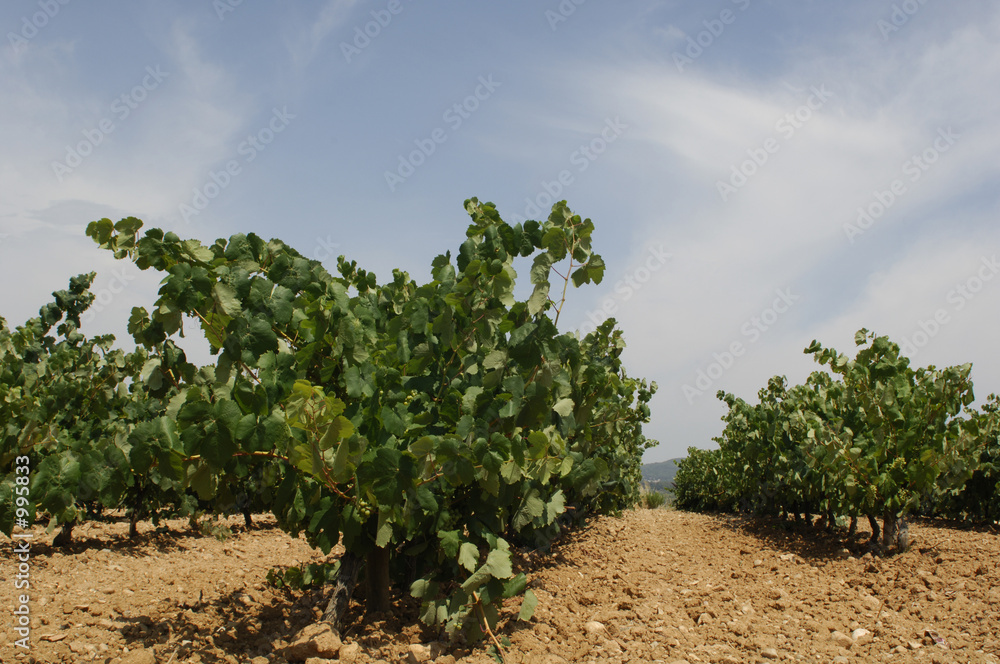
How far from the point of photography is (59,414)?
21.8 feet

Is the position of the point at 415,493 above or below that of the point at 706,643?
above

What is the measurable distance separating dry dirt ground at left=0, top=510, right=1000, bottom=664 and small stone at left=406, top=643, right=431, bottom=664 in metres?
0.01

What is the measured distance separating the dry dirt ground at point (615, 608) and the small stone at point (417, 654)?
1 centimetres

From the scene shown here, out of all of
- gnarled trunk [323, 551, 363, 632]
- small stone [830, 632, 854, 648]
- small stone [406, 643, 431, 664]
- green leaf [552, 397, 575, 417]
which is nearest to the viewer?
small stone [406, 643, 431, 664]

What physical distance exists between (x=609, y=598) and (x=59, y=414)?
620cm

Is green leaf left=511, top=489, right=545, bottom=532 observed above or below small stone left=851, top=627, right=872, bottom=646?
above

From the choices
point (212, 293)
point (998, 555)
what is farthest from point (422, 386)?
point (998, 555)

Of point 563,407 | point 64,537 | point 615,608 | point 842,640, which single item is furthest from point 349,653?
point 64,537

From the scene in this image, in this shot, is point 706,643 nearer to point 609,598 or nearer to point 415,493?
point 609,598

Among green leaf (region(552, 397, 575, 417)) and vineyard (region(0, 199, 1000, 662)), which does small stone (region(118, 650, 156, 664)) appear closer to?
vineyard (region(0, 199, 1000, 662))

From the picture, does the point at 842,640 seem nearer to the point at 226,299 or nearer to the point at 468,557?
the point at 468,557

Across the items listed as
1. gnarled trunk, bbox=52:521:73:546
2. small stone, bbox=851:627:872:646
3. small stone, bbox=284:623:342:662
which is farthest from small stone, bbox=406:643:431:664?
gnarled trunk, bbox=52:521:73:546

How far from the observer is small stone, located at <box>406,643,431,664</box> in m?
3.06

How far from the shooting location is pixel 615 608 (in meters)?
4.18
